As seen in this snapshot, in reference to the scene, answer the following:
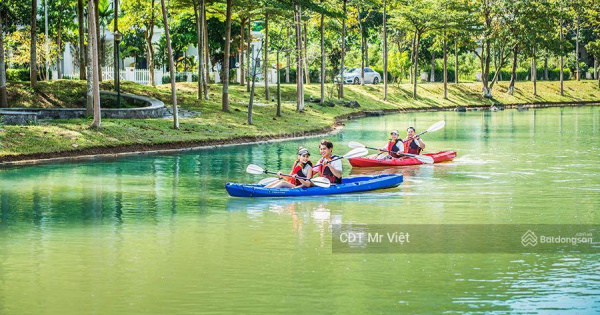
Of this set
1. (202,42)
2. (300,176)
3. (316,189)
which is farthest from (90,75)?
(316,189)

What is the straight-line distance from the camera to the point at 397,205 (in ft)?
71.3

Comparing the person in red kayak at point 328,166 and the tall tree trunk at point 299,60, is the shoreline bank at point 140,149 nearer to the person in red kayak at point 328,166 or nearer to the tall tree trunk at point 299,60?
the tall tree trunk at point 299,60

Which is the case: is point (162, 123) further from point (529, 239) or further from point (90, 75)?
point (529, 239)

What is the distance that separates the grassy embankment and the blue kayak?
12.6m

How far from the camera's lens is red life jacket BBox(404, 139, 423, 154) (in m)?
31.4

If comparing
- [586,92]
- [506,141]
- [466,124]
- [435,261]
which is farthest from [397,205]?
[586,92]

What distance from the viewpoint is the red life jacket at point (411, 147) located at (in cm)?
3141

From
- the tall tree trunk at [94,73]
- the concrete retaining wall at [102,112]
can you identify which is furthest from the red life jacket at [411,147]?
the concrete retaining wall at [102,112]

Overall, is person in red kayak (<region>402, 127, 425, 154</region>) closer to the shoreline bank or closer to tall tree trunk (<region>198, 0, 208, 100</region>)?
the shoreline bank

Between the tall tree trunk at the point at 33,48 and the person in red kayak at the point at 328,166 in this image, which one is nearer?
the person in red kayak at the point at 328,166

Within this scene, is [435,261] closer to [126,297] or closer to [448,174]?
[126,297]

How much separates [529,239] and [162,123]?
1018 inches

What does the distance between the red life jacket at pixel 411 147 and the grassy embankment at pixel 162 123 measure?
10868 millimetres

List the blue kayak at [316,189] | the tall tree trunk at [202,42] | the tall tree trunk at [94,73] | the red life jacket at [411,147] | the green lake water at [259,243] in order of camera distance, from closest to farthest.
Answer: the green lake water at [259,243], the blue kayak at [316,189], the red life jacket at [411,147], the tall tree trunk at [94,73], the tall tree trunk at [202,42]
